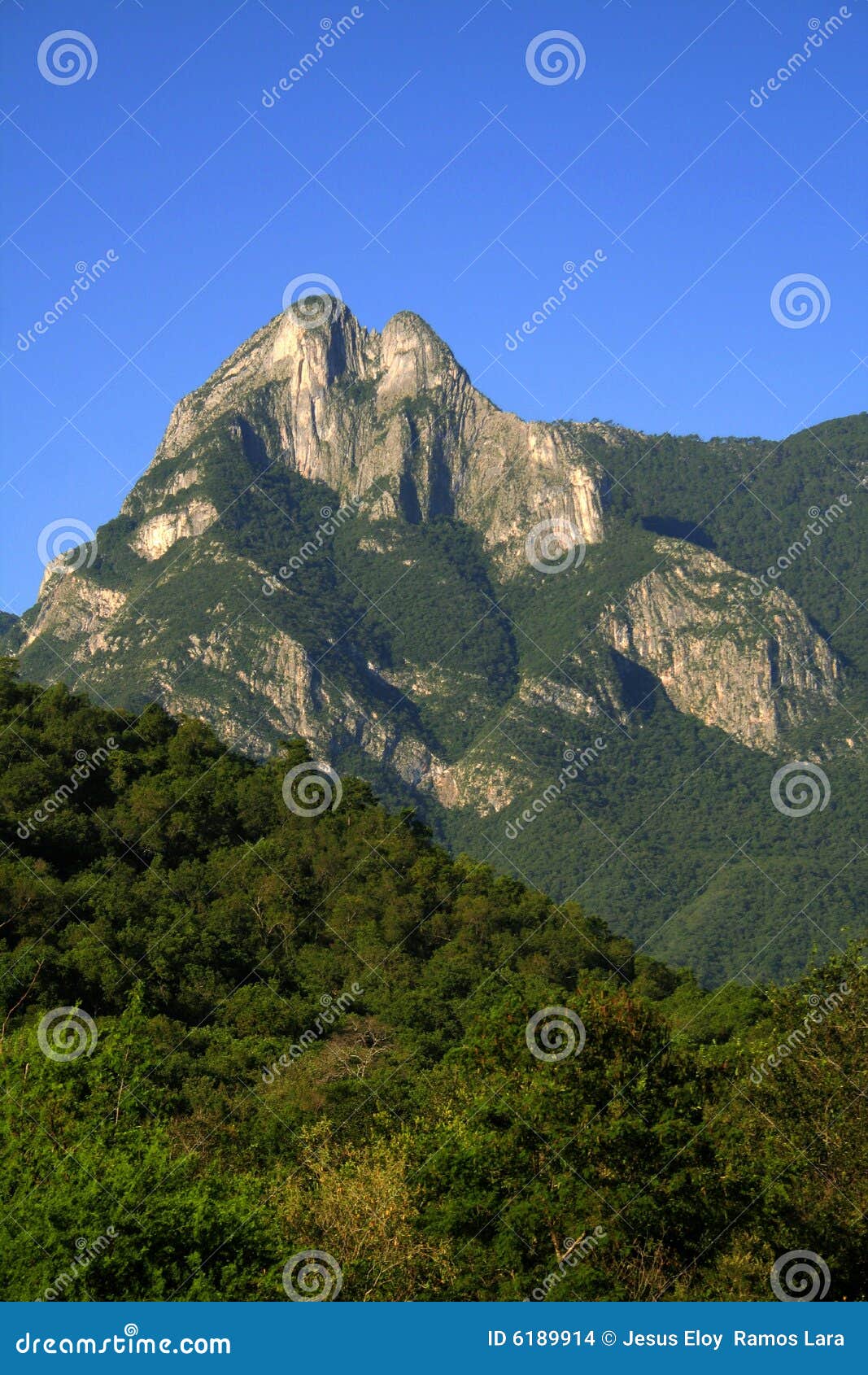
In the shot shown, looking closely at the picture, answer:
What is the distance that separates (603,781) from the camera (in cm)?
19162

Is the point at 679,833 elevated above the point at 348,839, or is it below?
above


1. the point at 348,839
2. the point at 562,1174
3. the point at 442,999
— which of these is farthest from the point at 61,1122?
the point at 348,839

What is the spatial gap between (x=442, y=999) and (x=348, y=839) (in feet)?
62.5

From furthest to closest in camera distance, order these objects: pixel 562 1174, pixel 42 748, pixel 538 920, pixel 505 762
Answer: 1. pixel 505 762
2. pixel 538 920
3. pixel 42 748
4. pixel 562 1174

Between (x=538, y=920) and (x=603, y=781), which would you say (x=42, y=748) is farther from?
(x=603, y=781)

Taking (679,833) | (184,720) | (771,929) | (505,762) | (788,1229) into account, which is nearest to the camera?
(788,1229)

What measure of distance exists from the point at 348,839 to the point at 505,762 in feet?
371

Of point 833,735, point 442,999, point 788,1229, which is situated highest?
point 833,735

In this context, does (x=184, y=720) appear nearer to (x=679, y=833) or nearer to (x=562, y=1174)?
(x=562, y=1174)

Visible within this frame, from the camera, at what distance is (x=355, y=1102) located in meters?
43.3

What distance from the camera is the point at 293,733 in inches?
7480

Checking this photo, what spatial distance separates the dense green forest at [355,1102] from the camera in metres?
26.8

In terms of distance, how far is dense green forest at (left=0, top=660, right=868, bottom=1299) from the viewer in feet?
88.0

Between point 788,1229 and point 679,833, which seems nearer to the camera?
point 788,1229
